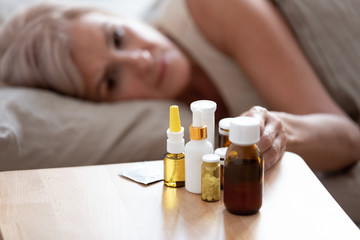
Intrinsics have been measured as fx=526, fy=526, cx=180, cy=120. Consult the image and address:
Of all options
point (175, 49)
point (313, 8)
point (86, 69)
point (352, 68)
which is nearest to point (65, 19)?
point (86, 69)

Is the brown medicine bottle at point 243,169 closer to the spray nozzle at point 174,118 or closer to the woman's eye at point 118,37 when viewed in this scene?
the spray nozzle at point 174,118

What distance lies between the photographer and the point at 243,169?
74 centimetres

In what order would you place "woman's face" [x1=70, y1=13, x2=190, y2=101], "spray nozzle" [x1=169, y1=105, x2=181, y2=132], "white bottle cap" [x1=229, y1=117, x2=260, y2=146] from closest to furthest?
1. "white bottle cap" [x1=229, y1=117, x2=260, y2=146]
2. "spray nozzle" [x1=169, y1=105, x2=181, y2=132]
3. "woman's face" [x1=70, y1=13, x2=190, y2=101]

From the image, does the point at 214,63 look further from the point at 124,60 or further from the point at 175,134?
the point at 175,134

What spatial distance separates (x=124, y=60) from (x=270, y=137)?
28.6 inches

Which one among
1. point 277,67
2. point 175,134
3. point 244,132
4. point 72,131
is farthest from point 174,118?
point 277,67

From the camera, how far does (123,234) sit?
73 cm

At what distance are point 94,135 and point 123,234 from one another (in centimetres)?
65

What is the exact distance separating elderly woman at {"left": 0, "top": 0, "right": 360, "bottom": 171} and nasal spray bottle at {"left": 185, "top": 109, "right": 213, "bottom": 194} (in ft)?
1.95

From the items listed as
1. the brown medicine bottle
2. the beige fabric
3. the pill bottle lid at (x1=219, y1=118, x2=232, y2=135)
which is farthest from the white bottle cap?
the beige fabric

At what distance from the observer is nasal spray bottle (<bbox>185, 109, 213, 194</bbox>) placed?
0.80 meters

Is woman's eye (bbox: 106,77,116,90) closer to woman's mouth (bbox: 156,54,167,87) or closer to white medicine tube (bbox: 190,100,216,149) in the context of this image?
woman's mouth (bbox: 156,54,167,87)

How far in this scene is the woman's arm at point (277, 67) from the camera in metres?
1.31

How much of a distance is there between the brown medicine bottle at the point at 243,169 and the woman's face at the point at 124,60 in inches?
33.5
